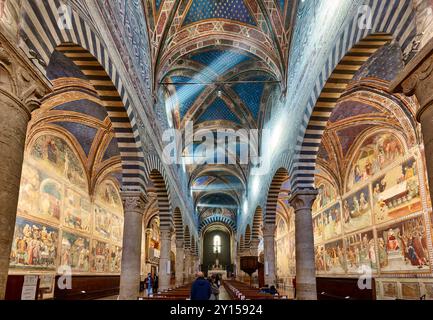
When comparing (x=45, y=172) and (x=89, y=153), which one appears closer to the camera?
(x=45, y=172)

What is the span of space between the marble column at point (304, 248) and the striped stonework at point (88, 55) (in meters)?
4.45

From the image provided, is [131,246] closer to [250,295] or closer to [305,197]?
[250,295]

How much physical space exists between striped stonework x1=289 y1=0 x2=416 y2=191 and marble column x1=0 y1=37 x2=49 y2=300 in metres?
4.73

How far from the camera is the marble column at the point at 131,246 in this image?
32.2 ft

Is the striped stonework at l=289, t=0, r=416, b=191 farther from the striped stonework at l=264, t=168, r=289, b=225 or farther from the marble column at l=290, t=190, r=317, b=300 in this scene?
the striped stonework at l=264, t=168, r=289, b=225

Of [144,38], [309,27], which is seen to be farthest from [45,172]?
[309,27]

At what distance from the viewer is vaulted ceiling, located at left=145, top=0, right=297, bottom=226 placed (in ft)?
45.9

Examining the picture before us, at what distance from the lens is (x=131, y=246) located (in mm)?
10016

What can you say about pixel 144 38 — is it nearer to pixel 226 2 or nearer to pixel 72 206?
pixel 226 2

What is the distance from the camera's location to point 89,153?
627 inches

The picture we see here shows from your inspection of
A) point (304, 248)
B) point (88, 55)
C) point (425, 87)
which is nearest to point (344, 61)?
point (425, 87)

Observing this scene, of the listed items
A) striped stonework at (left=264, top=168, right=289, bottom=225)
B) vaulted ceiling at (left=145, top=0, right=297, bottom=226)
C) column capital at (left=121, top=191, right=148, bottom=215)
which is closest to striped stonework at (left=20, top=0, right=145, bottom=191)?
column capital at (left=121, top=191, right=148, bottom=215)
